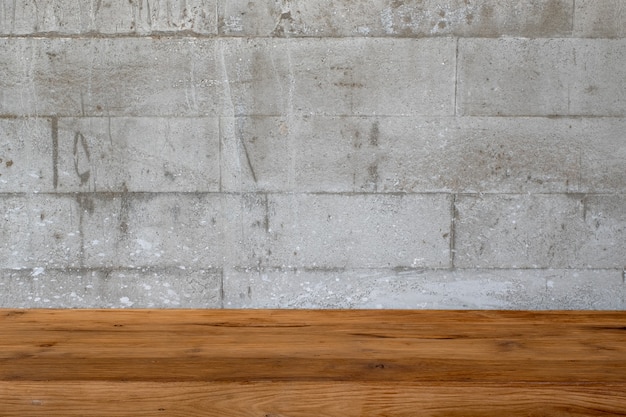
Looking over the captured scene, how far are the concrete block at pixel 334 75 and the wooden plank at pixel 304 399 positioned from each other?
241cm

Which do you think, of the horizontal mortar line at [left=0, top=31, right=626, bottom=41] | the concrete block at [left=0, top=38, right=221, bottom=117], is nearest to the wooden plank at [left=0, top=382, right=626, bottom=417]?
the concrete block at [left=0, top=38, right=221, bottom=117]

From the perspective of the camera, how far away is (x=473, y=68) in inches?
133

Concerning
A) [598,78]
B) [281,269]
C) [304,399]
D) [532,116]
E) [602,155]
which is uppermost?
[598,78]

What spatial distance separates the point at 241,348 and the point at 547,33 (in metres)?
2.76

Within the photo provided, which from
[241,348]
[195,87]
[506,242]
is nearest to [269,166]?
[195,87]

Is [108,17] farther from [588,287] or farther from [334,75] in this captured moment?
[588,287]

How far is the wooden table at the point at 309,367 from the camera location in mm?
1115

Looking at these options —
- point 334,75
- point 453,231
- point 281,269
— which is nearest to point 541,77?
point 453,231

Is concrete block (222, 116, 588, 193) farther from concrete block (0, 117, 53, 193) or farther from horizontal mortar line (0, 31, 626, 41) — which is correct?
concrete block (0, 117, 53, 193)

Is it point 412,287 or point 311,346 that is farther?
point 412,287

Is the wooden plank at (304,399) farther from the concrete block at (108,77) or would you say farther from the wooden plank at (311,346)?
the concrete block at (108,77)

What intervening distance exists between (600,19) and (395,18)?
1.09m

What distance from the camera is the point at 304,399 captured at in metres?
1.12

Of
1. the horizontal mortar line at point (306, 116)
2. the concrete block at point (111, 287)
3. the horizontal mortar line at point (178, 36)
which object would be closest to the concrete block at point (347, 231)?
the concrete block at point (111, 287)
